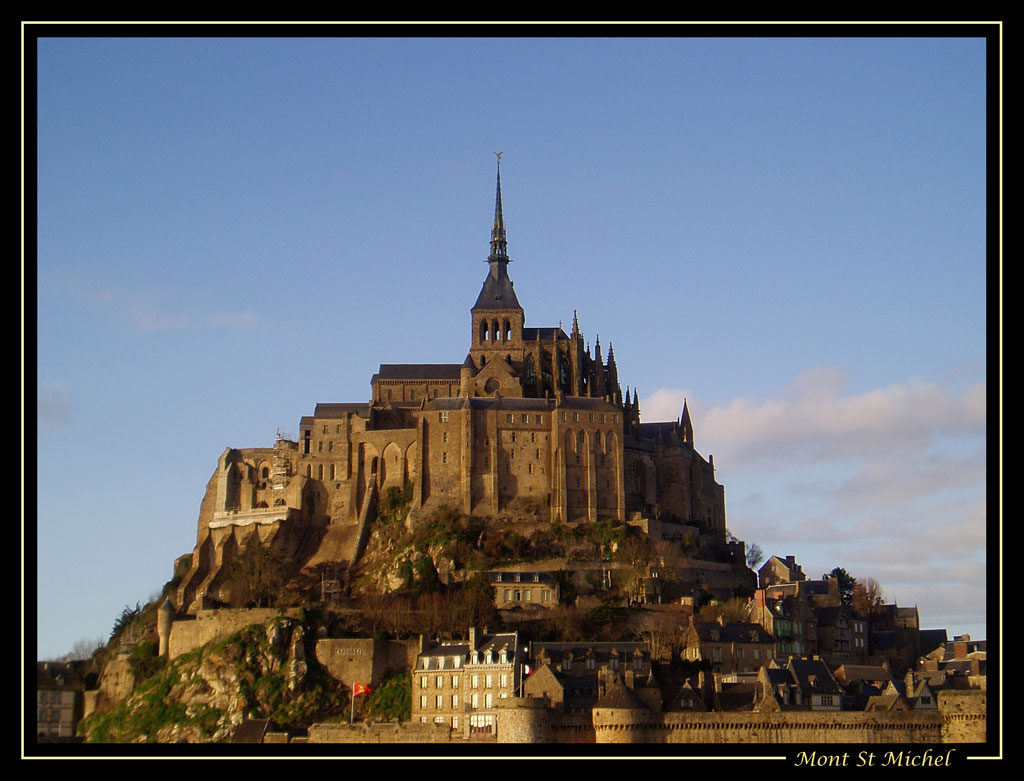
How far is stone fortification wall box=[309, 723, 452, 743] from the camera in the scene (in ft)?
228

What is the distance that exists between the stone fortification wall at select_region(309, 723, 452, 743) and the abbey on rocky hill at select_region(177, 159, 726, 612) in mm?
20555

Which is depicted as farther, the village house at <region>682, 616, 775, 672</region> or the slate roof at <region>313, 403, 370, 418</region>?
the slate roof at <region>313, 403, 370, 418</region>

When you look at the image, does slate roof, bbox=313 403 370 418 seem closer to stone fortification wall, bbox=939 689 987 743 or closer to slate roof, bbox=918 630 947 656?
slate roof, bbox=918 630 947 656

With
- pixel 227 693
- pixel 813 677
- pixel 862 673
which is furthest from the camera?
pixel 862 673

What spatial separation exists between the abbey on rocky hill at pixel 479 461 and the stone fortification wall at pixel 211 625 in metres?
5.67

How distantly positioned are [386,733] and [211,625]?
1666cm

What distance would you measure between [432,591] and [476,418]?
15.5m

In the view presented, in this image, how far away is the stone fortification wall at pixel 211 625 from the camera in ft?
266

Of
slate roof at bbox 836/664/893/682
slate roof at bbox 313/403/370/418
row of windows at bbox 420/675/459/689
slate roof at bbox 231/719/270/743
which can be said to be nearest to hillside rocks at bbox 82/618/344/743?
slate roof at bbox 231/719/270/743

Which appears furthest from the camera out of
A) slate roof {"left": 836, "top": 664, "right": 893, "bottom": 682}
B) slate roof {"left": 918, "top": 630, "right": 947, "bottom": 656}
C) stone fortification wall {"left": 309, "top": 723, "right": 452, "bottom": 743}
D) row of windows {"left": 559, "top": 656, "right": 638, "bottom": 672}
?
slate roof {"left": 918, "top": 630, "right": 947, "bottom": 656}

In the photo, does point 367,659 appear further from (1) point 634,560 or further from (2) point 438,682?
(1) point 634,560

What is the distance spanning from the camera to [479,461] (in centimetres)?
9475

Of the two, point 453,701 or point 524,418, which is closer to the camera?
point 453,701

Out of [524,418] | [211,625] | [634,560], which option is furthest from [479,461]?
[211,625]
